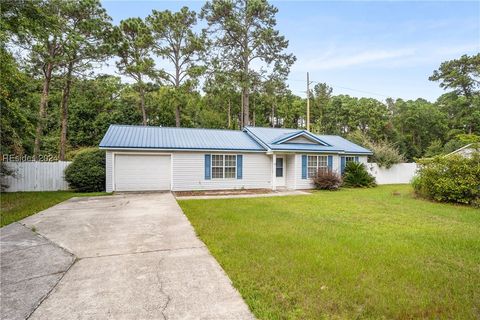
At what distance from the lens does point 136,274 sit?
12.4 feet

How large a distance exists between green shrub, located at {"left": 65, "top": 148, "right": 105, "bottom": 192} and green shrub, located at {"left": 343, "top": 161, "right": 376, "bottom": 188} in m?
14.3

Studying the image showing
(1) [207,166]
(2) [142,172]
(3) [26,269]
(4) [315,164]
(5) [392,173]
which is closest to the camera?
(3) [26,269]

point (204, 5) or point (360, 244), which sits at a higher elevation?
point (204, 5)

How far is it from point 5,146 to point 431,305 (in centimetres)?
1544

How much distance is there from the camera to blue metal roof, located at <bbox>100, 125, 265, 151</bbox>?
13211 mm

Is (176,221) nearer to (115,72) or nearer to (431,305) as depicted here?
(431,305)

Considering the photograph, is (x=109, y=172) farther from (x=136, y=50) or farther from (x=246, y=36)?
(x=246, y=36)

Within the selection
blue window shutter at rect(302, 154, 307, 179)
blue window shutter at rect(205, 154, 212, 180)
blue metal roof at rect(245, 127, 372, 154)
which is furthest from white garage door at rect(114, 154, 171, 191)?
blue window shutter at rect(302, 154, 307, 179)

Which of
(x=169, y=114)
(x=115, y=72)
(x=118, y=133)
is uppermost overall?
(x=115, y=72)

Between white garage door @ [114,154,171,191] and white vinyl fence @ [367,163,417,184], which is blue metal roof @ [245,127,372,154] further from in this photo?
white garage door @ [114,154,171,191]

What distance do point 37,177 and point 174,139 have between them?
721cm

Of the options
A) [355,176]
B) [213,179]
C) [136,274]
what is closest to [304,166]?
[355,176]

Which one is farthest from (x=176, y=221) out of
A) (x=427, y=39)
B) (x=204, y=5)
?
(x=204, y=5)

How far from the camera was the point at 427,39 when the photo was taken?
14734mm
